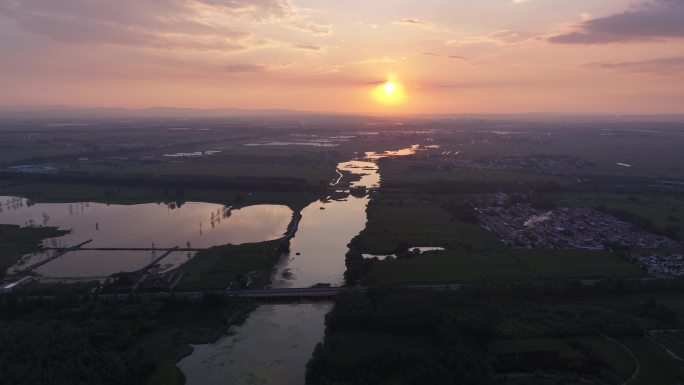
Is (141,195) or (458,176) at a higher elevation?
(458,176)

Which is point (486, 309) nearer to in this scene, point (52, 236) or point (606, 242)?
point (606, 242)

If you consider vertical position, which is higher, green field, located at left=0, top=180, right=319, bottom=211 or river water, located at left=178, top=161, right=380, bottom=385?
green field, located at left=0, top=180, right=319, bottom=211

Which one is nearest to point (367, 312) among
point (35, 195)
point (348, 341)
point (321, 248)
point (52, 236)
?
point (348, 341)

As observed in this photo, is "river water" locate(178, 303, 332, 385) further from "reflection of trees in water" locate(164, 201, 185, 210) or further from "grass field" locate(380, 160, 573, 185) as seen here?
"grass field" locate(380, 160, 573, 185)

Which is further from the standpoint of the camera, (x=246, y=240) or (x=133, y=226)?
(x=133, y=226)

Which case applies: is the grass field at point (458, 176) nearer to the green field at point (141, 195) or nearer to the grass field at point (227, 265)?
the green field at point (141, 195)

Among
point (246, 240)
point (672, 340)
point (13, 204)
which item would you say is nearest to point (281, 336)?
point (246, 240)

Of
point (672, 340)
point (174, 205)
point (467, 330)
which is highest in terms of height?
point (174, 205)

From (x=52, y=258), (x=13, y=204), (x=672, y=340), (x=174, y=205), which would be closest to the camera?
(x=672, y=340)

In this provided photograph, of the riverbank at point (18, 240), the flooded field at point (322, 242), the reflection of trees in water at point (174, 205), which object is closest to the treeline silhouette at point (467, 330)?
the flooded field at point (322, 242)

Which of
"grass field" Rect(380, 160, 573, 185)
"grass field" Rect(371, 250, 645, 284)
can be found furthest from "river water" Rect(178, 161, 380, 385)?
"grass field" Rect(380, 160, 573, 185)

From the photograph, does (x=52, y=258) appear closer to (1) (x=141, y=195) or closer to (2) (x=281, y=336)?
(2) (x=281, y=336)
